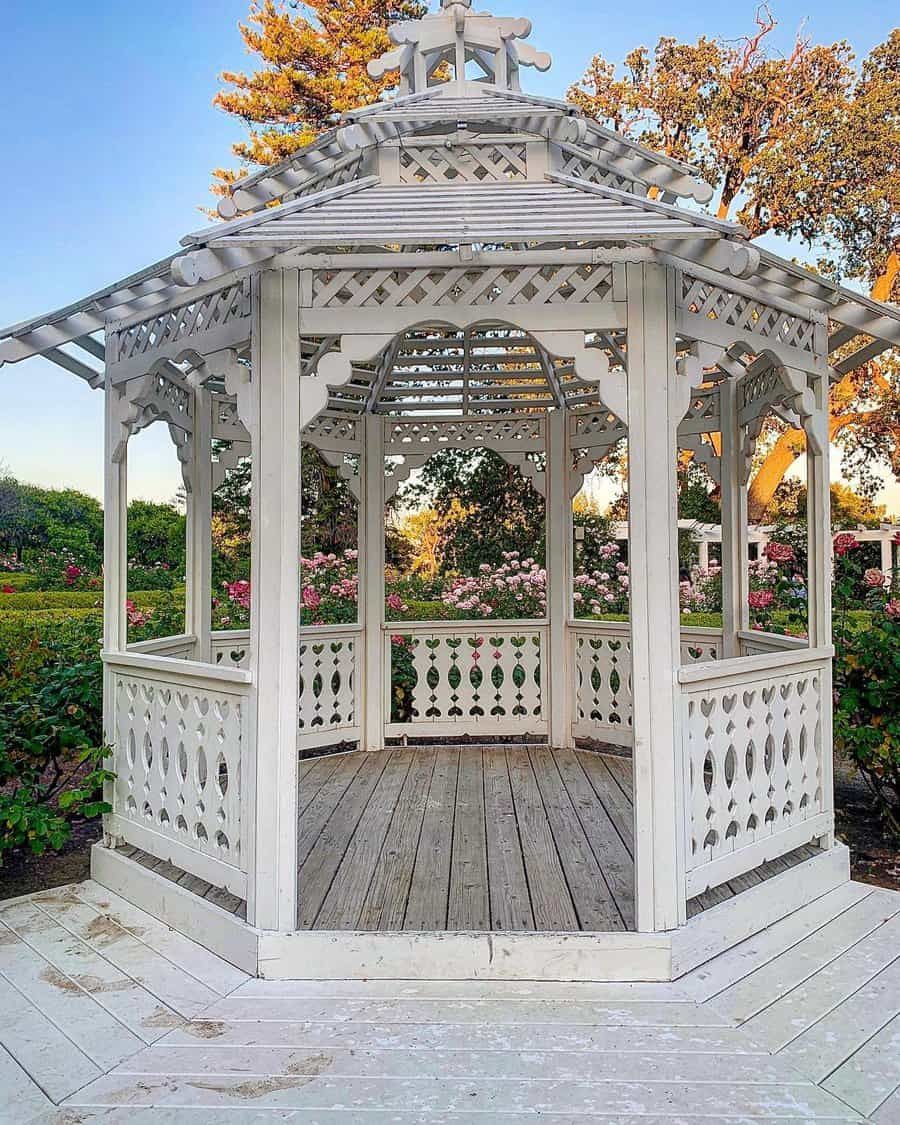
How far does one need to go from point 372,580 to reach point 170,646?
1.90 meters

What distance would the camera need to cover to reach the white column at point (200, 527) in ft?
16.6

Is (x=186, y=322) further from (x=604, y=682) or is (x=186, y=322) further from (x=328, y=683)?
(x=604, y=682)

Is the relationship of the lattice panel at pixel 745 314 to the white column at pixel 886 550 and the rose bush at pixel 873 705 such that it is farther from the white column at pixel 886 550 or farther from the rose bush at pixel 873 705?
the white column at pixel 886 550

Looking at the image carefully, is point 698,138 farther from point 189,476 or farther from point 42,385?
point 189,476

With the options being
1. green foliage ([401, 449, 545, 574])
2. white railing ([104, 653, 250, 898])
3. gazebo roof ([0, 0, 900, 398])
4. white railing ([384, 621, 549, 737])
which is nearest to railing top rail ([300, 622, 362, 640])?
white railing ([384, 621, 549, 737])

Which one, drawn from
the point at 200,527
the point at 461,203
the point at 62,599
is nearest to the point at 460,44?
the point at 461,203

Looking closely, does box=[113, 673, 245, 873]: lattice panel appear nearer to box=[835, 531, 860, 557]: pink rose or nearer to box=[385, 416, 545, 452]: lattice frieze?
box=[385, 416, 545, 452]: lattice frieze

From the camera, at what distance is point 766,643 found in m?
4.59

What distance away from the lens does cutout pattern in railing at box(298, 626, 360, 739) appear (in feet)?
20.1

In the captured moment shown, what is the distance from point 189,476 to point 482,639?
2.74 metres

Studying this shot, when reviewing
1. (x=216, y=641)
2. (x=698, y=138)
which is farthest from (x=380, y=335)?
(x=698, y=138)

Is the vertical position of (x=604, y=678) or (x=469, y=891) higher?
(x=604, y=678)

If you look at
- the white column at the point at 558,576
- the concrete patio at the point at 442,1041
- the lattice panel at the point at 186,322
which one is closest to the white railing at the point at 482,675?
the white column at the point at 558,576

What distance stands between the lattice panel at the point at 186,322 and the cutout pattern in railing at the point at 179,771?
4.91 ft
